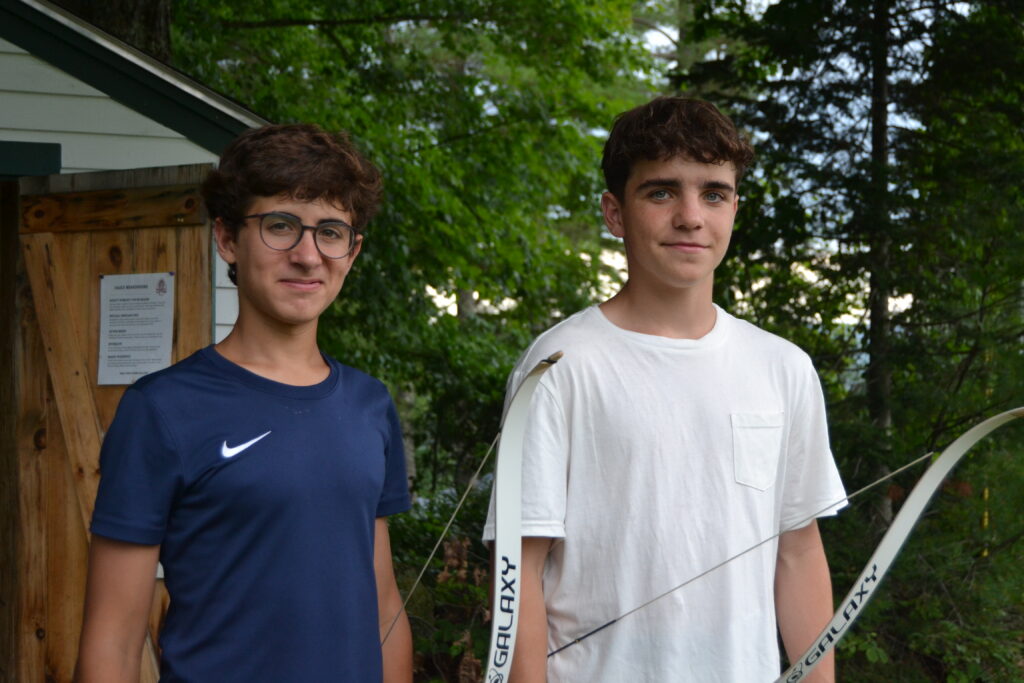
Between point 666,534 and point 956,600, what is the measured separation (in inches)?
131

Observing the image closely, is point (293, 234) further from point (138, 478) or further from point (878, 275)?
point (878, 275)

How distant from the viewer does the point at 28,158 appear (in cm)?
451

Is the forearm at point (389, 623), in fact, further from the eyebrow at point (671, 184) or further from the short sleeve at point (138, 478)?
the eyebrow at point (671, 184)

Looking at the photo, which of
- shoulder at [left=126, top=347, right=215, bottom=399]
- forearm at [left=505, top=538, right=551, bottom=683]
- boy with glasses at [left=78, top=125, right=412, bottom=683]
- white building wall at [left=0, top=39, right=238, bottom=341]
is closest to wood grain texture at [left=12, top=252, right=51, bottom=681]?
white building wall at [left=0, top=39, right=238, bottom=341]

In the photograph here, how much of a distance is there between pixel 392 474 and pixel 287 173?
58cm

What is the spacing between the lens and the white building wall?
4.65m

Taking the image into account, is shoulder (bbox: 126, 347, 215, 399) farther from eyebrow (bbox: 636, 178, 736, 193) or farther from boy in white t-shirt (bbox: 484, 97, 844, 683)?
eyebrow (bbox: 636, 178, 736, 193)

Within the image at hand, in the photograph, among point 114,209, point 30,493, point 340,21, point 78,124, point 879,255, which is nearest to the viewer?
point 114,209

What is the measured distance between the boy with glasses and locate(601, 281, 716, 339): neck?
483mm

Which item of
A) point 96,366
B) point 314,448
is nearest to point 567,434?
point 314,448

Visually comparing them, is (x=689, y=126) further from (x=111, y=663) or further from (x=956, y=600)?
(x=956, y=600)

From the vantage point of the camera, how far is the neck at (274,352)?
1.89 meters

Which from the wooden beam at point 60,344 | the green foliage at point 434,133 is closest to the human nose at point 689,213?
the wooden beam at point 60,344

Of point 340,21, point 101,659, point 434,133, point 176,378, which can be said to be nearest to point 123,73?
point 176,378
